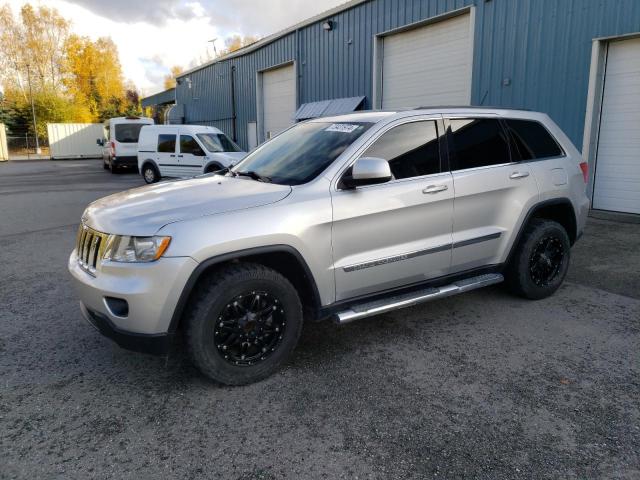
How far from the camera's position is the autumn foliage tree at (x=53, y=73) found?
45.6m

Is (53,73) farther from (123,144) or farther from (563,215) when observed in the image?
(563,215)

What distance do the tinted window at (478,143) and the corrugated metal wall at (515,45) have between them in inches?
225

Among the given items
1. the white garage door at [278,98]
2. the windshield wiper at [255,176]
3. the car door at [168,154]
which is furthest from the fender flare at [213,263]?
the white garage door at [278,98]

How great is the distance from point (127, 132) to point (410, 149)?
19387 mm

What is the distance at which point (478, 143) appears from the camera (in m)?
4.13

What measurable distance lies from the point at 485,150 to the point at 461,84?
776cm

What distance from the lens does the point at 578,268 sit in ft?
18.9

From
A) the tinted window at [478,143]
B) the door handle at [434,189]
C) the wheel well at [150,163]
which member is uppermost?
the tinted window at [478,143]

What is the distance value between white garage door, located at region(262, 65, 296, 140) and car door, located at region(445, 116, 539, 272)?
14.2 m

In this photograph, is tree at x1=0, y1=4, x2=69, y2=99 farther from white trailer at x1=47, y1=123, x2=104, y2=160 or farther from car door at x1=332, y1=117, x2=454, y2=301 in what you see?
car door at x1=332, y1=117, x2=454, y2=301

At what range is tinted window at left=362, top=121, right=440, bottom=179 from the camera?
3.63 metres

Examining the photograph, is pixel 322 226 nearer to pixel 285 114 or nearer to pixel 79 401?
pixel 79 401

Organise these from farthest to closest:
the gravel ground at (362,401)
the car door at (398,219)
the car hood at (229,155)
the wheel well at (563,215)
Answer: the car hood at (229,155)
the wheel well at (563,215)
the car door at (398,219)
the gravel ground at (362,401)

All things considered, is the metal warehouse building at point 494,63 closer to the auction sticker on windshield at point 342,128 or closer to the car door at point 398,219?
the car door at point 398,219
